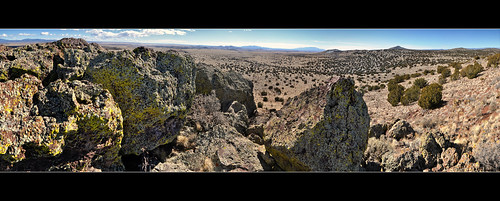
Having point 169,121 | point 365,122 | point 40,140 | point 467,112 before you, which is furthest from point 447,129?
point 40,140

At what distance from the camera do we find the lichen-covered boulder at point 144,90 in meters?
4.16

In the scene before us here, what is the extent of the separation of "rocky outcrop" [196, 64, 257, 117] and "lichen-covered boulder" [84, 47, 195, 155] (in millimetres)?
3350

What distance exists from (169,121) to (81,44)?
2472mm

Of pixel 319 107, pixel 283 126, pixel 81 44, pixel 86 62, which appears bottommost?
pixel 283 126

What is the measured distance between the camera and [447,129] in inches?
264

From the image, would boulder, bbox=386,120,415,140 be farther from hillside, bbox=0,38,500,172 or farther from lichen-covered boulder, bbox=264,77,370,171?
lichen-covered boulder, bbox=264,77,370,171

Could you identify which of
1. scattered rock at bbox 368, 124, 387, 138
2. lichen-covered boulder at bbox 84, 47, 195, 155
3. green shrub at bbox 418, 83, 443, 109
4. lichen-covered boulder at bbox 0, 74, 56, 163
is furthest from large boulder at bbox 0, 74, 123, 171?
green shrub at bbox 418, 83, 443, 109

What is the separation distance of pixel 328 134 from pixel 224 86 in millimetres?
6229

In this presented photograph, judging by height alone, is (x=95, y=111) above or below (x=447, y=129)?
above

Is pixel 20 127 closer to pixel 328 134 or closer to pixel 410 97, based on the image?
pixel 328 134

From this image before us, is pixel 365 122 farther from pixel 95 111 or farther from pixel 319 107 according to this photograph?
pixel 95 111

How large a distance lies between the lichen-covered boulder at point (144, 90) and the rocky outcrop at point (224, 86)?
11.0 ft

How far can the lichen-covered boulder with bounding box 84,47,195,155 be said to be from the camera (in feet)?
13.6

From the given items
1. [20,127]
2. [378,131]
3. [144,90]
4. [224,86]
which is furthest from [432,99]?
[20,127]
